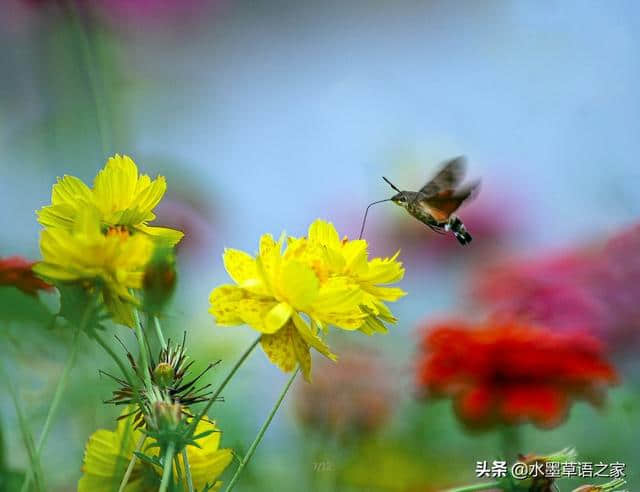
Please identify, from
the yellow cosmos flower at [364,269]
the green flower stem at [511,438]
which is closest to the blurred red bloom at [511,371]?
the green flower stem at [511,438]

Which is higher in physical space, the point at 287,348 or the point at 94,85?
the point at 94,85

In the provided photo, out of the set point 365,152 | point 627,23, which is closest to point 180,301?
point 365,152

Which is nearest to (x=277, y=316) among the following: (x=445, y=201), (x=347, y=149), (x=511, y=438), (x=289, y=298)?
(x=289, y=298)

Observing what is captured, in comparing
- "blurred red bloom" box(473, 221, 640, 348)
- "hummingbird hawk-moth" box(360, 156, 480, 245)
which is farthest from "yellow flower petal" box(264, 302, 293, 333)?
"blurred red bloom" box(473, 221, 640, 348)

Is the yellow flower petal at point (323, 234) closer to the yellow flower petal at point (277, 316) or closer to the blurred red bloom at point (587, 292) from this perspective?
the yellow flower petal at point (277, 316)

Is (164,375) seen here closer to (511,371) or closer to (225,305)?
(225,305)

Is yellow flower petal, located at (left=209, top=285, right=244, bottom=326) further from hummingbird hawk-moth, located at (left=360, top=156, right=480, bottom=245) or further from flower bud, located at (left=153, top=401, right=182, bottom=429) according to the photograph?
hummingbird hawk-moth, located at (left=360, top=156, right=480, bottom=245)
